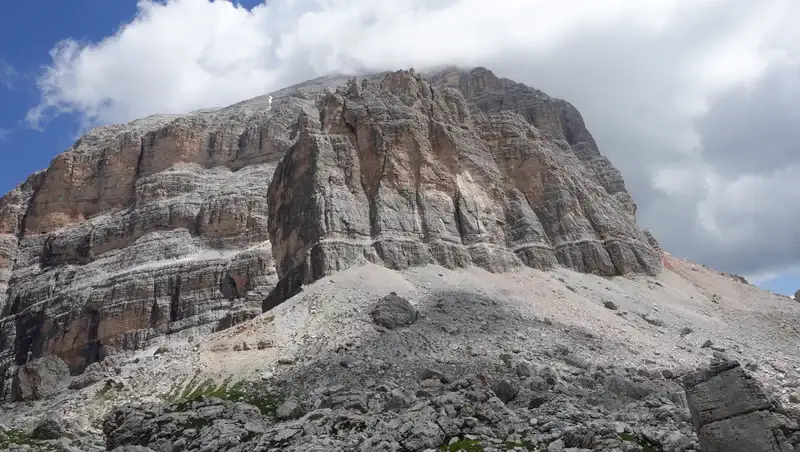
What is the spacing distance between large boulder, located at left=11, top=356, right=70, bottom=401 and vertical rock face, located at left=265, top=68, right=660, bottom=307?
1890 cm

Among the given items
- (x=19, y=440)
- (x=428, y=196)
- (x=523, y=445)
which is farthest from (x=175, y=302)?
(x=523, y=445)

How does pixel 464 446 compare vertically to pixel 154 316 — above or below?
below

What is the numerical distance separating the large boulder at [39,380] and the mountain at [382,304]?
19cm

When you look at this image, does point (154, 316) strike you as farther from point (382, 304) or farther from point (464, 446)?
point (464, 446)

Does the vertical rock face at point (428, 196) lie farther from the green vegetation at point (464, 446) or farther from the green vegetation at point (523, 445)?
the green vegetation at point (523, 445)

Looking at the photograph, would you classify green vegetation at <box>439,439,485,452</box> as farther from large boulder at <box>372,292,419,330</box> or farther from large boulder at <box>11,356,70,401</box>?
large boulder at <box>11,356,70,401</box>

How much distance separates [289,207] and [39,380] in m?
28.3

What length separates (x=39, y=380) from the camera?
158 feet

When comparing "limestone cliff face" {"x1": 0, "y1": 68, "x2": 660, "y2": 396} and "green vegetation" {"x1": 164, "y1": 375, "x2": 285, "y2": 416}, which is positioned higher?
"limestone cliff face" {"x1": 0, "y1": 68, "x2": 660, "y2": 396}

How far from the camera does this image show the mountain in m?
24.3

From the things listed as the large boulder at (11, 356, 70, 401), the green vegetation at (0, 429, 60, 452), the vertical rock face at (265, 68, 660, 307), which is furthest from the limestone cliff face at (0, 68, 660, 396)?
the green vegetation at (0, 429, 60, 452)

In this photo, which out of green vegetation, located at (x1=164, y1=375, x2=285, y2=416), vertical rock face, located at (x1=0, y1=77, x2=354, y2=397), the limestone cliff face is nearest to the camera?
green vegetation, located at (x1=164, y1=375, x2=285, y2=416)

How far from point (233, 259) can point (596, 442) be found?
296 ft

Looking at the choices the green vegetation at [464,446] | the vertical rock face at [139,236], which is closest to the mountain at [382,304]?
the green vegetation at [464,446]
